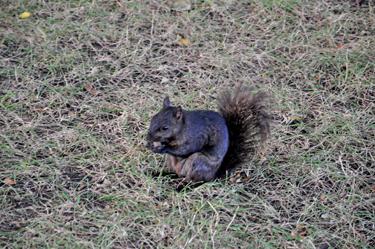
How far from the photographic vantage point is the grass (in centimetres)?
271

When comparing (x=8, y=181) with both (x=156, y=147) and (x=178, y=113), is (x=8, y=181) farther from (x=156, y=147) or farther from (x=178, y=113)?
(x=178, y=113)

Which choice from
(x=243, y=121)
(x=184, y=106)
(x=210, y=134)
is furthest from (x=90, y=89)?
(x=243, y=121)

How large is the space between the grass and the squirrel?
184 millimetres

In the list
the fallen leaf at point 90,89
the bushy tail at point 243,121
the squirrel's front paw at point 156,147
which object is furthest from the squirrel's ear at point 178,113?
the fallen leaf at point 90,89

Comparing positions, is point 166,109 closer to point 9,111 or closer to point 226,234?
point 226,234

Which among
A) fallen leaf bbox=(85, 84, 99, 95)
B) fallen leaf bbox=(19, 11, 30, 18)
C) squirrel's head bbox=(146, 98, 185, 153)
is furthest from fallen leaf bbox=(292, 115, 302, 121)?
fallen leaf bbox=(19, 11, 30, 18)

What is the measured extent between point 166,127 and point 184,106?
3.32 feet

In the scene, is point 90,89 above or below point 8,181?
above

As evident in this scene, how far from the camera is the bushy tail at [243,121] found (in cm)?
295

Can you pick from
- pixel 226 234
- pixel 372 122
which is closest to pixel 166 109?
pixel 226 234

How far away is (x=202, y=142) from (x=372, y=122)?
1.83m

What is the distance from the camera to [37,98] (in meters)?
3.66

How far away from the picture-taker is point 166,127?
2684mm

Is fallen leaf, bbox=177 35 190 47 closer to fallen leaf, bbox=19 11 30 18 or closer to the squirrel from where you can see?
the squirrel
